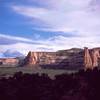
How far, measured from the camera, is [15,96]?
4000 centimetres

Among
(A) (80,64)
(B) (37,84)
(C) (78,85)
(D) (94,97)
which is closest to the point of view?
(D) (94,97)

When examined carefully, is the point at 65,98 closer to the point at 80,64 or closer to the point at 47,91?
the point at 47,91

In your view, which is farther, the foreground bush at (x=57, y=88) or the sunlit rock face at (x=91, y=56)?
the sunlit rock face at (x=91, y=56)

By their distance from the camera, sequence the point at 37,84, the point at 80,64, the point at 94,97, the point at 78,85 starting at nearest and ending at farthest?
the point at 94,97 → the point at 78,85 → the point at 37,84 → the point at 80,64

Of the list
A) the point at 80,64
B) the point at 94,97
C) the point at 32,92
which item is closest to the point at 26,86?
the point at 32,92

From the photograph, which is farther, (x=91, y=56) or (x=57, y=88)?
(x=91, y=56)

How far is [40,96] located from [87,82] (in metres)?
6.03

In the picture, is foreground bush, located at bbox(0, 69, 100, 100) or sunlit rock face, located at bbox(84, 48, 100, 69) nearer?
foreground bush, located at bbox(0, 69, 100, 100)

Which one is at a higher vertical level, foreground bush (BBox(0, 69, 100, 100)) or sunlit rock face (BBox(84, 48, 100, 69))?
sunlit rock face (BBox(84, 48, 100, 69))

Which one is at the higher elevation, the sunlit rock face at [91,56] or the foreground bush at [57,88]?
the sunlit rock face at [91,56]

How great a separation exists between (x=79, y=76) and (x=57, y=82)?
2943mm

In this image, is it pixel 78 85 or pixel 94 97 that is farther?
pixel 78 85

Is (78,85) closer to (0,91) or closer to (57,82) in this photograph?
(57,82)

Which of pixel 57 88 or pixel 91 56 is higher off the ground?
pixel 91 56
